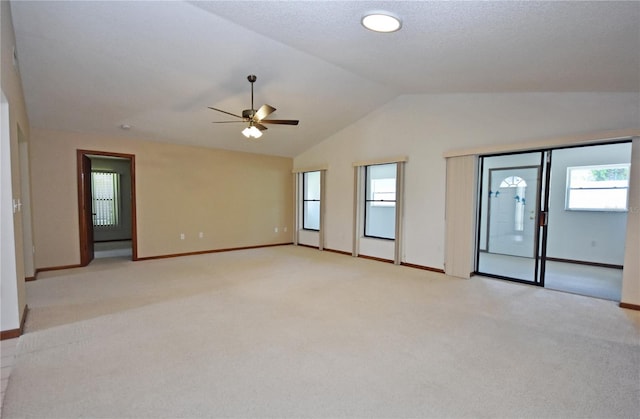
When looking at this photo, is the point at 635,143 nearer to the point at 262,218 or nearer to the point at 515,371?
the point at 515,371

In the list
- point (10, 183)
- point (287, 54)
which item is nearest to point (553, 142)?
point (287, 54)

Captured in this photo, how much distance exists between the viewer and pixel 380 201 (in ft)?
20.9

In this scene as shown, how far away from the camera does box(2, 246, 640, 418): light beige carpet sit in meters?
1.86

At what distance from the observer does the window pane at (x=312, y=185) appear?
308 inches

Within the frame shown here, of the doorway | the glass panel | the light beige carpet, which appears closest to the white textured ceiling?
the glass panel

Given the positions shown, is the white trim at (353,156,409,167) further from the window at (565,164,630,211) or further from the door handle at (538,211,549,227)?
the window at (565,164,630,211)

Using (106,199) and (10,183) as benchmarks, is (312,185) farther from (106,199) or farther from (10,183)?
(10,183)

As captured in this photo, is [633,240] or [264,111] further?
[264,111]

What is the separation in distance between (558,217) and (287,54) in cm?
590

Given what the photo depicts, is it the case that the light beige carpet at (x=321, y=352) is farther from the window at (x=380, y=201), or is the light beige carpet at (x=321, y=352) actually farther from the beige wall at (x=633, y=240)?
the window at (x=380, y=201)

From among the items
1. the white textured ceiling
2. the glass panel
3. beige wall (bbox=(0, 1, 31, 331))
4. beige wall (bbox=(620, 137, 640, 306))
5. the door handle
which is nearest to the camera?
the white textured ceiling

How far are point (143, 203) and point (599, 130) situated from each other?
7.24m

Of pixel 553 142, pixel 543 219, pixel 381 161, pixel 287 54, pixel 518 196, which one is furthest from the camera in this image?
pixel 381 161

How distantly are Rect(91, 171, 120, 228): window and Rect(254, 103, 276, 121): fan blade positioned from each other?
6.08 m
